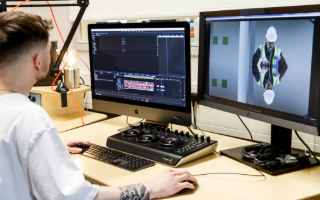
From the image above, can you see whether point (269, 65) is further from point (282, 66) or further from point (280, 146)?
point (280, 146)

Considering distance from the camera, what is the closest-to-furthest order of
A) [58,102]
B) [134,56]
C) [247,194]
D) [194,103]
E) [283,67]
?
[247,194] < [283,67] < [134,56] < [194,103] < [58,102]

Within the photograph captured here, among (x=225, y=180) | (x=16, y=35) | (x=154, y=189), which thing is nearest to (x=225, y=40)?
(x=225, y=180)

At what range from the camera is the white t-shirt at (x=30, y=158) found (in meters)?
0.81

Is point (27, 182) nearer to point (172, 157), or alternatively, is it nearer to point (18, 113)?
point (18, 113)

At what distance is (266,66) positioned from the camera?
1.15 meters

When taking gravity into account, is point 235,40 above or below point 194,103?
above

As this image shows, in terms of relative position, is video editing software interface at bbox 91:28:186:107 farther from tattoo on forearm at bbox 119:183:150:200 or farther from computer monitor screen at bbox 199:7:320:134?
tattoo on forearm at bbox 119:183:150:200

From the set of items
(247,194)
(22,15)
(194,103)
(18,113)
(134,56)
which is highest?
(22,15)

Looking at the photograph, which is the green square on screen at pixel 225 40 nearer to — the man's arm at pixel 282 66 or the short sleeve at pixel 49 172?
the man's arm at pixel 282 66

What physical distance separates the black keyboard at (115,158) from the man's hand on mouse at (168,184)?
17cm

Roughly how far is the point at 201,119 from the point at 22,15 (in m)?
1.13

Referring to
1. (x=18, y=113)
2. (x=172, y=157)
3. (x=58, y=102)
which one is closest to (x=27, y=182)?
(x=18, y=113)

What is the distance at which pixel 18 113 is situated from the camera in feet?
2.70

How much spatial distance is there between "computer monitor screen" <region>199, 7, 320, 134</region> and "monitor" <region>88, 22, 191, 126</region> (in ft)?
0.36
